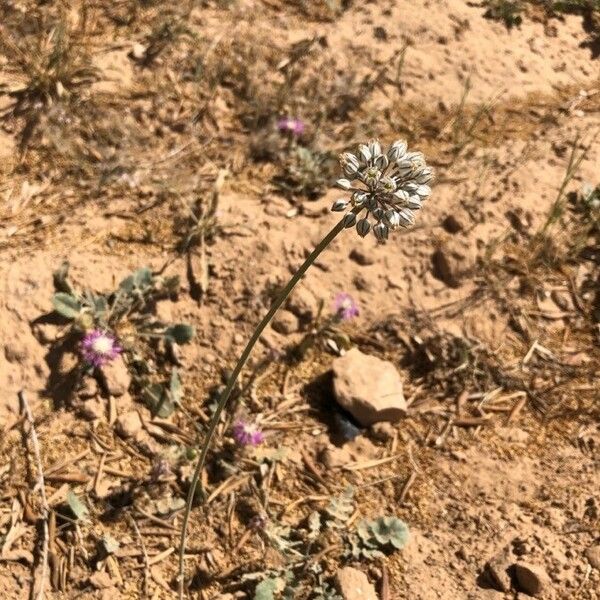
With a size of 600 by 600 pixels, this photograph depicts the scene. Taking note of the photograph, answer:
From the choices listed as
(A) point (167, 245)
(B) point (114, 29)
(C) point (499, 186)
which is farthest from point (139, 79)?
(C) point (499, 186)

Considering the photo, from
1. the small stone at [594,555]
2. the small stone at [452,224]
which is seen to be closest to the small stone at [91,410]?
the small stone at [452,224]

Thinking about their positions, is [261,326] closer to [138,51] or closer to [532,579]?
[532,579]

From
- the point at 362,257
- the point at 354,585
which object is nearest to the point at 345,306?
the point at 362,257

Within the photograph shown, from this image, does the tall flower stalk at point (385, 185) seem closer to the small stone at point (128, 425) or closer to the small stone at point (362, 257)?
the small stone at point (128, 425)

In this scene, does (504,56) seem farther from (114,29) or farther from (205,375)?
(205,375)

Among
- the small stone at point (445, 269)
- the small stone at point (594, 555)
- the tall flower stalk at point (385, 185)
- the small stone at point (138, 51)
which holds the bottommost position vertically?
the small stone at point (594, 555)

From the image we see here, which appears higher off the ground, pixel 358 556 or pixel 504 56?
pixel 504 56
